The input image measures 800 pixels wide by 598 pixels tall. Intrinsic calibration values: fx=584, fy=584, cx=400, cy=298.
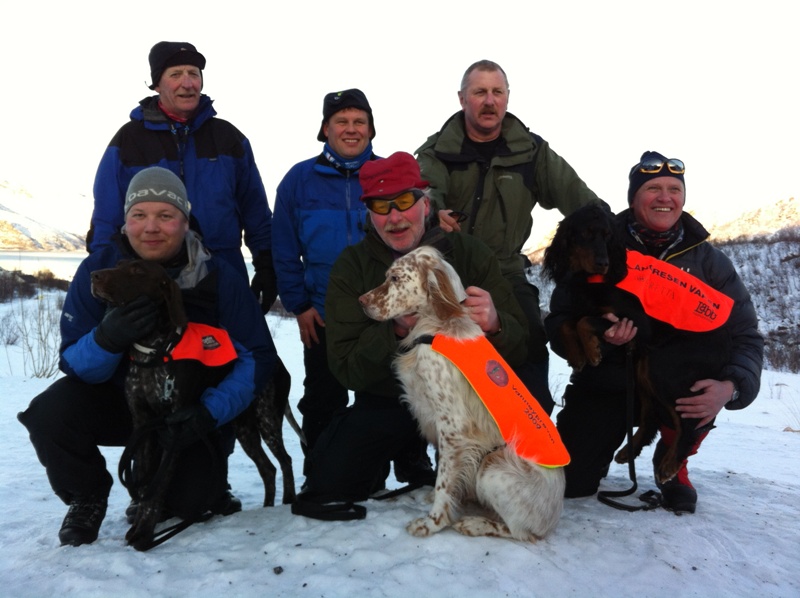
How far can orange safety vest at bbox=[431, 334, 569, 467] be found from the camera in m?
2.56

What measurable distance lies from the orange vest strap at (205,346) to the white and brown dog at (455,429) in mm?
707

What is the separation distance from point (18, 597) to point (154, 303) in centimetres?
122

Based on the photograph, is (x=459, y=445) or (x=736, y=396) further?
(x=736, y=396)

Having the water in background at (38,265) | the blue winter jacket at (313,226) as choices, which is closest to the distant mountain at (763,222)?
the water in background at (38,265)

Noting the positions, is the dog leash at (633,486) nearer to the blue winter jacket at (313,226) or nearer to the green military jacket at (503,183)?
the green military jacket at (503,183)

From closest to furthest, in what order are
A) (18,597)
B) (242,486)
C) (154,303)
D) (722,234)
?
1. (18,597)
2. (154,303)
3. (242,486)
4. (722,234)

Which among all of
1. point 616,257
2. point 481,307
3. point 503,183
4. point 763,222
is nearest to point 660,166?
point 616,257

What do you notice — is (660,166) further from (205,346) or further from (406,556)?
(205,346)

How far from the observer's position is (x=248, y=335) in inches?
119

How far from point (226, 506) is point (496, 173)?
Answer: 8.50ft

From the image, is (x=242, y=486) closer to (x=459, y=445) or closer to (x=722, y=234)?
(x=459, y=445)

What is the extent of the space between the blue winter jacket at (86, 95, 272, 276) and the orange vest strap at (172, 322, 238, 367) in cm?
99

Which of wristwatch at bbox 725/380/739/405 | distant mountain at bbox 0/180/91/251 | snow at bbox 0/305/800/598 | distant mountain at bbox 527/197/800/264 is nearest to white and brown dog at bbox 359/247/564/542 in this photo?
snow at bbox 0/305/800/598

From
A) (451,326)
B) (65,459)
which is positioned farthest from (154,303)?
(451,326)
